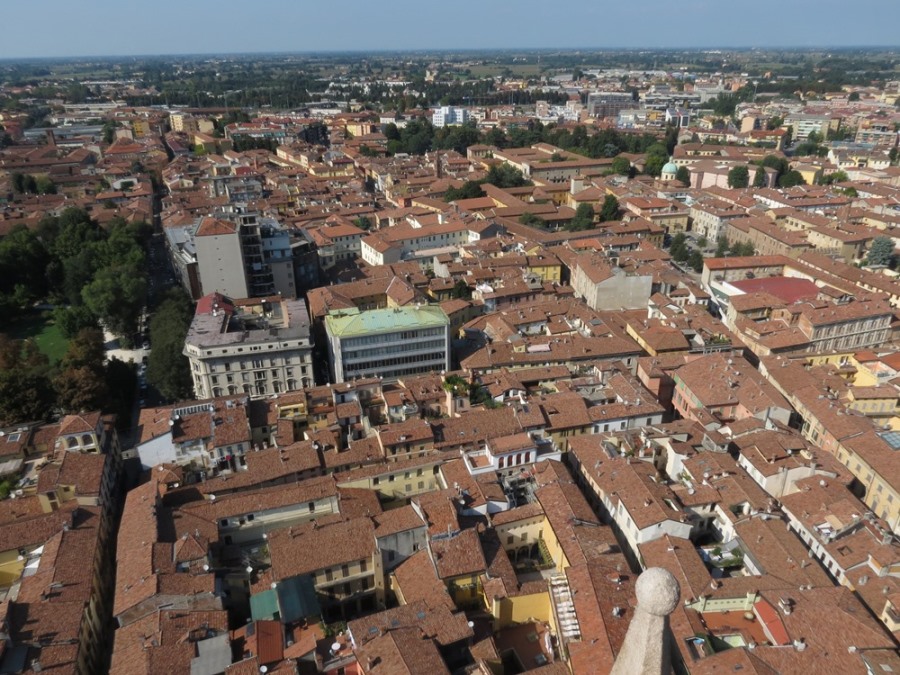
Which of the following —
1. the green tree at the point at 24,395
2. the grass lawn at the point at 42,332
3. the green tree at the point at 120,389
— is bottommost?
the grass lawn at the point at 42,332

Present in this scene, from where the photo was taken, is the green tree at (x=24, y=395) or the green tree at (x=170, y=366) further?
the green tree at (x=170, y=366)

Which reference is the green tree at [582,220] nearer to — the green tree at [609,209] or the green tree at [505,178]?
the green tree at [609,209]

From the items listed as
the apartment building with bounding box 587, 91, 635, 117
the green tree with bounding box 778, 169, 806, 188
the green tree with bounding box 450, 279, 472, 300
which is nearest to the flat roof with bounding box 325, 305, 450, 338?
the green tree with bounding box 450, 279, 472, 300

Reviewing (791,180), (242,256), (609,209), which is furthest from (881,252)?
(242,256)

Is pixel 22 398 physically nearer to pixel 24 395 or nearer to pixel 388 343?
pixel 24 395

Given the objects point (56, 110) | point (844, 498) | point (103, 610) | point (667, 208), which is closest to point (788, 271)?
point (667, 208)

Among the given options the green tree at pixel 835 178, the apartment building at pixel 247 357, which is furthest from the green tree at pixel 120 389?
the green tree at pixel 835 178

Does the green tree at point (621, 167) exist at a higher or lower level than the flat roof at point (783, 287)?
higher
